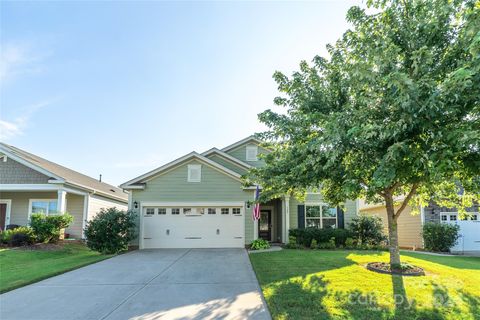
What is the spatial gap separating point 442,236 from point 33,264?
711 inches

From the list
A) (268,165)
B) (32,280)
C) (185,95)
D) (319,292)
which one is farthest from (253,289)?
(185,95)

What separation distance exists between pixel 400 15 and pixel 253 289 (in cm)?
731

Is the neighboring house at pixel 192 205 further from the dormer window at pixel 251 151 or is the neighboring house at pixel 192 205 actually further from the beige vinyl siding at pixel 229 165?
the dormer window at pixel 251 151

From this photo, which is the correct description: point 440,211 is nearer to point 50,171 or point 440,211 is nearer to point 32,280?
point 32,280

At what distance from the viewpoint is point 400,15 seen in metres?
7.16

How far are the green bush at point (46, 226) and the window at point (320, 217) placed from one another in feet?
41.8

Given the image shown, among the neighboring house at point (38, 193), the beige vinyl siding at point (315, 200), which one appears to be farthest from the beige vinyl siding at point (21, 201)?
the beige vinyl siding at point (315, 200)

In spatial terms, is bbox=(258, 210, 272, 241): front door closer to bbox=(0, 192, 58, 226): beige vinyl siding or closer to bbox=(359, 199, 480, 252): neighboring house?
bbox=(359, 199, 480, 252): neighboring house

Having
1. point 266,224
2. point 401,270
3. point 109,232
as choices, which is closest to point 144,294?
point 401,270

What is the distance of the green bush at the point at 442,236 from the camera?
592 inches

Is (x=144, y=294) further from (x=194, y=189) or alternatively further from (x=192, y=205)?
(x=194, y=189)

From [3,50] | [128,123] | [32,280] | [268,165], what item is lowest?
[32,280]

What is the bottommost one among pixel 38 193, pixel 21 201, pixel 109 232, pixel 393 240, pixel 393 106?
pixel 109 232

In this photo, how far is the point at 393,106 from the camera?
5.96m
